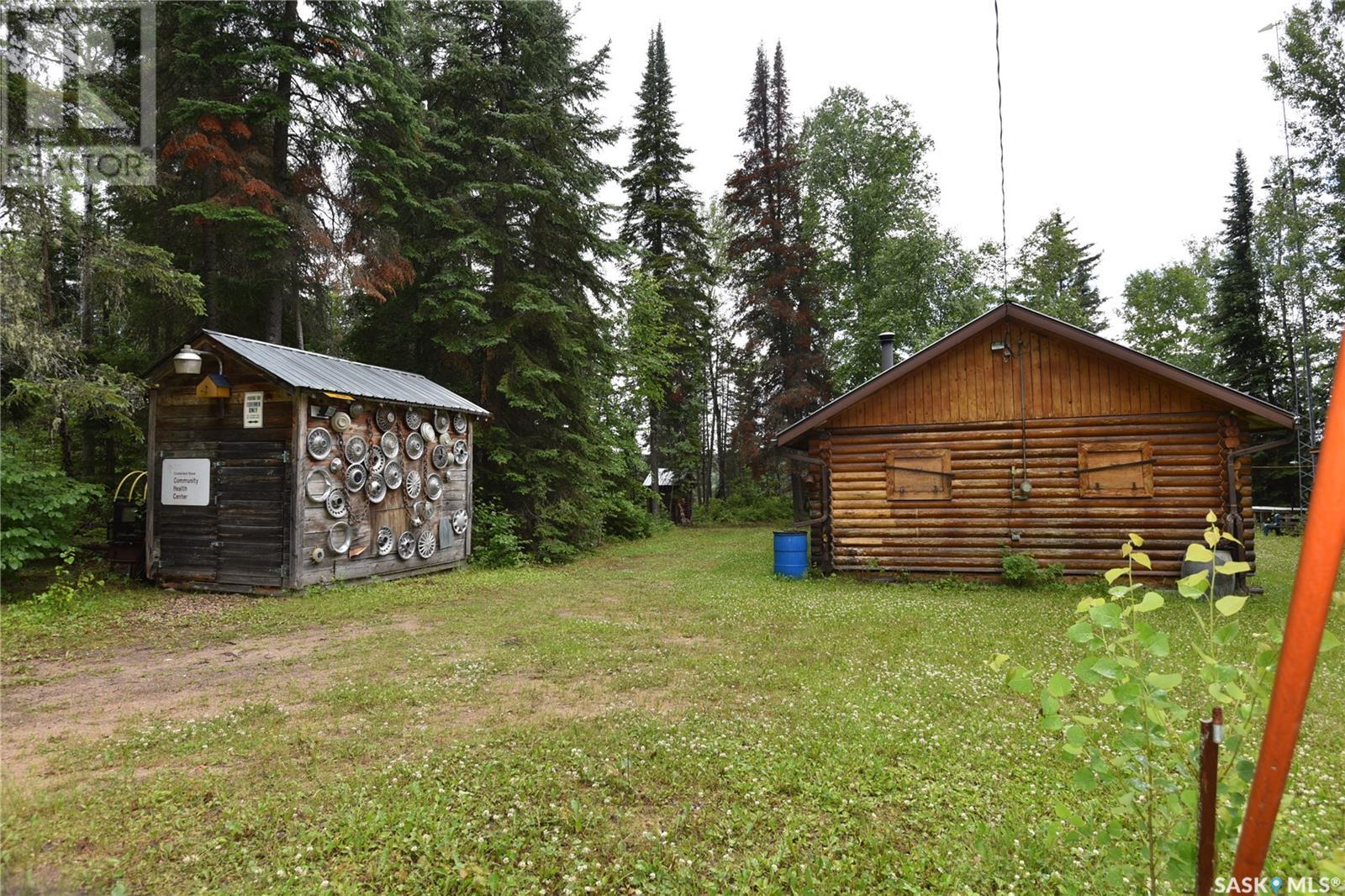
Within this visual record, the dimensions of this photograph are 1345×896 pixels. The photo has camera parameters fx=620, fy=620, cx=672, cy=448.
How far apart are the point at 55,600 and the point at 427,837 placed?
9482mm

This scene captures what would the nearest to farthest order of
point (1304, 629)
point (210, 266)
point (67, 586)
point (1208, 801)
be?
point (1304, 629) < point (1208, 801) < point (67, 586) < point (210, 266)

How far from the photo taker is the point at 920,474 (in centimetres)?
1227

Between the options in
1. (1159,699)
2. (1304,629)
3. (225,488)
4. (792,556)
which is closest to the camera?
(1304,629)

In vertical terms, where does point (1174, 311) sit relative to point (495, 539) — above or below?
above

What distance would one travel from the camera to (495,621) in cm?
895

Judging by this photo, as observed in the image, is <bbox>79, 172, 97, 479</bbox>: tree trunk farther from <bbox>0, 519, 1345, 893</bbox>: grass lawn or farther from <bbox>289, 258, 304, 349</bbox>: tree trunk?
<bbox>0, 519, 1345, 893</bbox>: grass lawn

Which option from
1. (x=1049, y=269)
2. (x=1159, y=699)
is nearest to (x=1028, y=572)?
(x=1159, y=699)

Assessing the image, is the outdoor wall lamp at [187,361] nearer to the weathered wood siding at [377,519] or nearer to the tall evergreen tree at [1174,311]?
the weathered wood siding at [377,519]

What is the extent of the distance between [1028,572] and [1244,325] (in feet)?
77.8

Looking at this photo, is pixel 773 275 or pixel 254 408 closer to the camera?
pixel 254 408

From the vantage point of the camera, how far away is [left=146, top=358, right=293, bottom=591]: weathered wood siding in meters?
10.4

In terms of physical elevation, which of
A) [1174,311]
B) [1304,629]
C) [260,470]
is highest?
[1174,311]

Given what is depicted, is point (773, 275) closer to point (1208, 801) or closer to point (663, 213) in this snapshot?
point (663, 213)

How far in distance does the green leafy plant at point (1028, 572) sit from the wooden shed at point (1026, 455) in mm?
291
